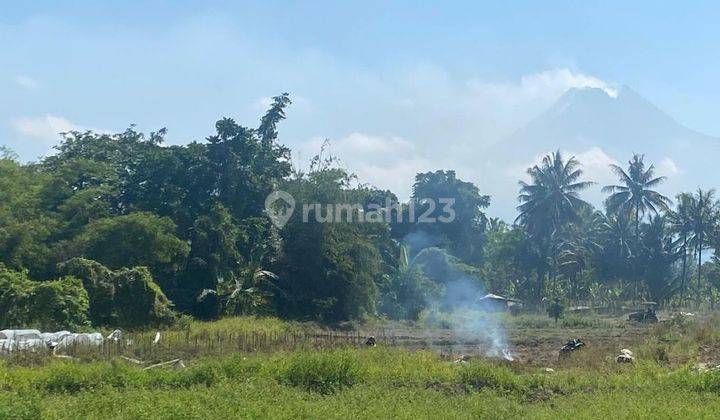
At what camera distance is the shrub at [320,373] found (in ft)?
43.6

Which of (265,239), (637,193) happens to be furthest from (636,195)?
(265,239)

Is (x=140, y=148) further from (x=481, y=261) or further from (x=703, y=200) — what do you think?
(x=703, y=200)

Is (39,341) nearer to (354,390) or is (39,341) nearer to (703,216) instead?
(354,390)

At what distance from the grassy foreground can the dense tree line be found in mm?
10932

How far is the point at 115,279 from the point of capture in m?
25.6

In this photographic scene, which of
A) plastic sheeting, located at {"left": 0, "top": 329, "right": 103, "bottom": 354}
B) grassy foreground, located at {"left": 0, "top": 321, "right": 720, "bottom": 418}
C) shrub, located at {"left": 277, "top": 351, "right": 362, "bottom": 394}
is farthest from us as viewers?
plastic sheeting, located at {"left": 0, "top": 329, "right": 103, "bottom": 354}

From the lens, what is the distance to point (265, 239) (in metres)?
36.3

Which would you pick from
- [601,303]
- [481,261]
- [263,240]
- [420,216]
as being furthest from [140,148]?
[601,303]

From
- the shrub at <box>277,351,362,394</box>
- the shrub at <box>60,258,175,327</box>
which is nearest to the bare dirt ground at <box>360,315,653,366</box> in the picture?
the shrub at <box>277,351,362,394</box>

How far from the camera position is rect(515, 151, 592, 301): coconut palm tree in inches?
1964

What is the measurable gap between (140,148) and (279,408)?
1425 inches

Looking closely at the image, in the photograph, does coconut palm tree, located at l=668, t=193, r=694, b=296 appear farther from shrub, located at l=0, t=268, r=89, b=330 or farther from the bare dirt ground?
shrub, located at l=0, t=268, r=89, b=330

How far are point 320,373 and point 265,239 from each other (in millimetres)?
23236

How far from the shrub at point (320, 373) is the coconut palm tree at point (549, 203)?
3834cm
